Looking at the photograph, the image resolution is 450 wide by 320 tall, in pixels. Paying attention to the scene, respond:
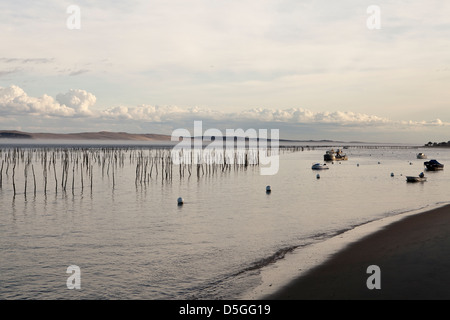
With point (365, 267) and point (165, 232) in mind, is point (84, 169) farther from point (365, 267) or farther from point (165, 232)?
point (365, 267)

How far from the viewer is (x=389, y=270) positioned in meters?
11.9

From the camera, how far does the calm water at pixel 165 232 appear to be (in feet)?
41.0

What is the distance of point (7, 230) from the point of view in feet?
67.7

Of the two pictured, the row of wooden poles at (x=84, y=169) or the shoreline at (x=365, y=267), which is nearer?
the shoreline at (x=365, y=267)

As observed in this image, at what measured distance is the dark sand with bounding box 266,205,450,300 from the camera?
10.2 metres

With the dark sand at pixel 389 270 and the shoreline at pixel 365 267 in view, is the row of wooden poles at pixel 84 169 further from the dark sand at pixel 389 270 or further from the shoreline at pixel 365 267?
the dark sand at pixel 389 270

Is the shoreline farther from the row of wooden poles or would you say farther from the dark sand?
the row of wooden poles

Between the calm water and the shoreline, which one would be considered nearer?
the shoreline

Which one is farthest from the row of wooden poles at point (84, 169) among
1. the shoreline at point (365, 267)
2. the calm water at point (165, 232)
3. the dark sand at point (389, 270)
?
the dark sand at point (389, 270)

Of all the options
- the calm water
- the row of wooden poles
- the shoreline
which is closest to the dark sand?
the shoreline

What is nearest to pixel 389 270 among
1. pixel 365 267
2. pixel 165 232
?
pixel 365 267

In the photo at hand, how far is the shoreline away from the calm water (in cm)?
95
